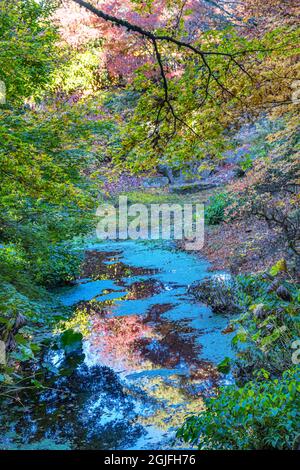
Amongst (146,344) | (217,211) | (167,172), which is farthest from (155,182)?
(146,344)

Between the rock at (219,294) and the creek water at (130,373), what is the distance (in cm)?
19

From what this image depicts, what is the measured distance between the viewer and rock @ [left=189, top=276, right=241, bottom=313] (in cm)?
780

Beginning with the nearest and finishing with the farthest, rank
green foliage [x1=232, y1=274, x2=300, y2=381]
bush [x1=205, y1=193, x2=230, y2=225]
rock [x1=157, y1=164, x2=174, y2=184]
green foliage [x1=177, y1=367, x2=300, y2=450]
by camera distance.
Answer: green foliage [x1=177, y1=367, x2=300, y2=450]
green foliage [x1=232, y1=274, x2=300, y2=381]
bush [x1=205, y1=193, x2=230, y2=225]
rock [x1=157, y1=164, x2=174, y2=184]

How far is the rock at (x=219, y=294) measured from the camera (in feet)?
25.6

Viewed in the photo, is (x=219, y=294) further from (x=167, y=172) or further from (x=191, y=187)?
(x=167, y=172)

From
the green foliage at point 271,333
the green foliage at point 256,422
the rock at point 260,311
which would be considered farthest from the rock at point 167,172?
the green foliage at point 256,422

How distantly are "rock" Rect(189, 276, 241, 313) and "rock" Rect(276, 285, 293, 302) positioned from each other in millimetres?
2404

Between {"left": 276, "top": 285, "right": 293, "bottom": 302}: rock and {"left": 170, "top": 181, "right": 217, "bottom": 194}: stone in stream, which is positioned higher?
{"left": 170, "top": 181, "right": 217, "bottom": 194}: stone in stream

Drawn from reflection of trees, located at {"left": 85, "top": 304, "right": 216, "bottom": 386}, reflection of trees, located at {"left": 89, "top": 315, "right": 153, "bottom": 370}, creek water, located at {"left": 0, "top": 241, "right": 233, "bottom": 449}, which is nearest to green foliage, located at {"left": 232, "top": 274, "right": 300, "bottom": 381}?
creek water, located at {"left": 0, "top": 241, "right": 233, "bottom": 449}

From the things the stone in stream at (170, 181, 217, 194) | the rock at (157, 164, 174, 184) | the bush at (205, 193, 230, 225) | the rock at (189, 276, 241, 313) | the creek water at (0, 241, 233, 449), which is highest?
the rock at (157, 164, 174, 184)

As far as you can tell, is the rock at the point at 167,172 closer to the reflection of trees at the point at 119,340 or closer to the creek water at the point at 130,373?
the creek water at the point at 130,373

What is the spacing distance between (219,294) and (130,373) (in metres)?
2.56

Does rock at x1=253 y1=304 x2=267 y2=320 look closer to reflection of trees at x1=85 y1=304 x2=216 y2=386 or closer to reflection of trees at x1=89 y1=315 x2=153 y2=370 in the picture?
reflection of trees at x1=85 y1=304 x2=216 y2=386
